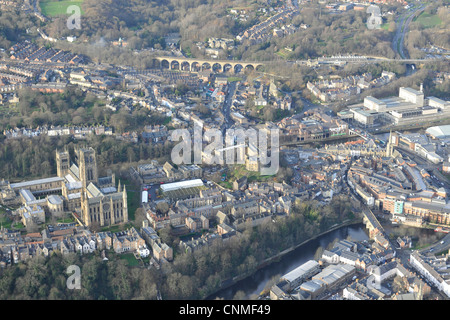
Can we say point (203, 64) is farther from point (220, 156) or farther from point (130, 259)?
point (130, 259)

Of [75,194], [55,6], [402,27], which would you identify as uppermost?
[55,6]

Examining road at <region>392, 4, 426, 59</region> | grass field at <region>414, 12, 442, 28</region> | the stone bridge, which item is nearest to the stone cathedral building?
the stone bridge

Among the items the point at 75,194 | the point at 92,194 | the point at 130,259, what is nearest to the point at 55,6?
the point at 75,194

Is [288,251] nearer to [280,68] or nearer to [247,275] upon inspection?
[247,275]

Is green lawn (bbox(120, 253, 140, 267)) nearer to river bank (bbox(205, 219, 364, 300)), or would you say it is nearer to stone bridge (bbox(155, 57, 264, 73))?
river bank (bbox(205, 219, 364, 300))

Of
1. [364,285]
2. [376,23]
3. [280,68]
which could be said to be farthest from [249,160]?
[376,23]

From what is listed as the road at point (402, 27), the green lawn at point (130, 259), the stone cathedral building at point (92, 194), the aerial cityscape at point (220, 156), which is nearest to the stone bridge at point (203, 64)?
the aerial cityscape at point (220, 156)

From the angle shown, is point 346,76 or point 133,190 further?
point 346,76
